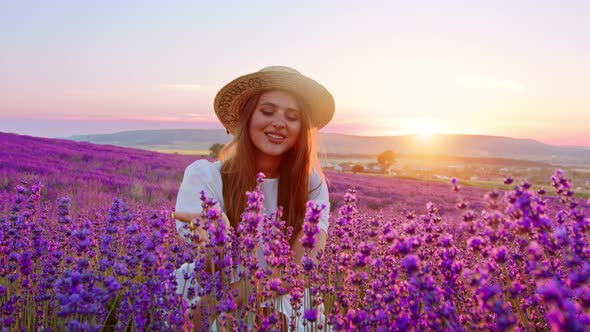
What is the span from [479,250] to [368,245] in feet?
1.29

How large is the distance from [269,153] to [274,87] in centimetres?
54

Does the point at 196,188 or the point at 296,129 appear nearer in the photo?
the point at 196,188

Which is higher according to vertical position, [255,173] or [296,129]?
[296,129]

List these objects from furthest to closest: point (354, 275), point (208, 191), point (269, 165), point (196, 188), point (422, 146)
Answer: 1. point (422, 146)
2. point (269, 165)
3. point (208, 191)
4. point (196, 188)
5. point (354, 275)

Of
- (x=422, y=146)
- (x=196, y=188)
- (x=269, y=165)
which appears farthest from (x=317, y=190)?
(x=422, y=146)

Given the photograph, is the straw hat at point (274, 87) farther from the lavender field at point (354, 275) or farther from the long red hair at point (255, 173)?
the lavender field at point (354, 275)

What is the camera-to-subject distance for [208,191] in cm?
340

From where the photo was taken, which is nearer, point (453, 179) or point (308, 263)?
point (453, 179)

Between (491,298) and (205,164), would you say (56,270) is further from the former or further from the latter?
(491,298)

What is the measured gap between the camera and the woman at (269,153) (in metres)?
3.38

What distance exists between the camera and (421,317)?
6.03ft

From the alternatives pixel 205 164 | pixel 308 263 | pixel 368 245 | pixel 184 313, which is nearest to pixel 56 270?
pixel 205 164

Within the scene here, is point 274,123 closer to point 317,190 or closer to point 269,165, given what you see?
point 269,165

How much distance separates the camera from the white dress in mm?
3199
